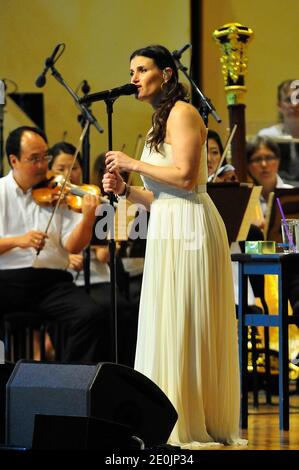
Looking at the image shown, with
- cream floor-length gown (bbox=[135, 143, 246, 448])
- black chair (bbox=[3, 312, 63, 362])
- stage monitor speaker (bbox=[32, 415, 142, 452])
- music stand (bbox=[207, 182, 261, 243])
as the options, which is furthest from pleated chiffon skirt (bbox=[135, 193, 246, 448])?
black chair (bbox=[3, 312, 63, 362])

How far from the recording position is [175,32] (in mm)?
6867

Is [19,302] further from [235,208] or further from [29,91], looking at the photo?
[29,91]

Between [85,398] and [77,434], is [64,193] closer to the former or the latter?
[85,398]

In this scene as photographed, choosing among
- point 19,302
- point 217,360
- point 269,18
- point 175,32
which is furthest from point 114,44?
point 217,360

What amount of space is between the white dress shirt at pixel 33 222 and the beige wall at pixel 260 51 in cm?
208

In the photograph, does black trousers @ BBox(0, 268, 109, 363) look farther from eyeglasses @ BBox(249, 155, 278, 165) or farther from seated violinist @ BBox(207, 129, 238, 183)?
eyeglasses @ BBox(249, 155, 278, 165)

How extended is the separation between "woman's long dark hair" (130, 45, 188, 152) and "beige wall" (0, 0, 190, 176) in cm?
290

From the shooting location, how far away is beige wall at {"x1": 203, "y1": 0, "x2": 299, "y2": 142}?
6.98 meters

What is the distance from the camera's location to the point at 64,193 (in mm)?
5145

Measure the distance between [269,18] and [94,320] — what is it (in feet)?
9.42

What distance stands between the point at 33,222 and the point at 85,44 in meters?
2.09

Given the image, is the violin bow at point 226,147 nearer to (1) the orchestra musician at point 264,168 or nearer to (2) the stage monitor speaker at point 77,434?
(1) the orchestra musician at point 264,168

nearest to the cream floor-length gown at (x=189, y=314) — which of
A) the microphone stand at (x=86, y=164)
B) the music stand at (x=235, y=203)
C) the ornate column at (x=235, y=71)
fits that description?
the music stand at (x=235, y=203)

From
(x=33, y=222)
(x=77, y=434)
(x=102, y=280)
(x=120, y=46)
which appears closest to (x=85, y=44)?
(x=120, y=46)
